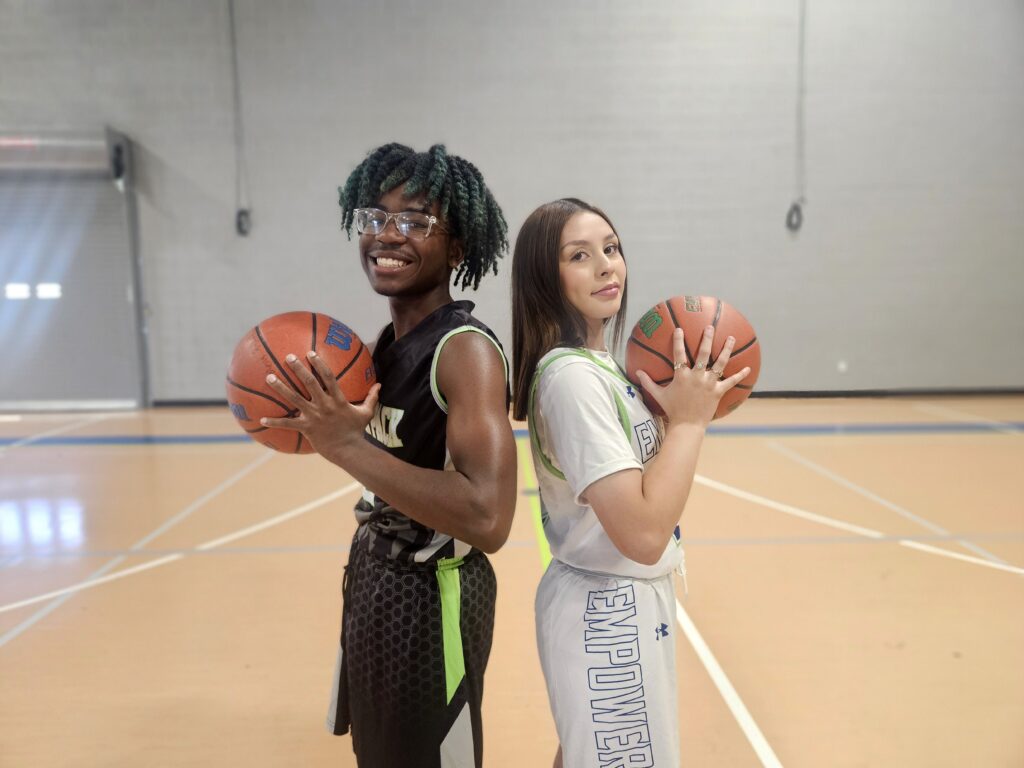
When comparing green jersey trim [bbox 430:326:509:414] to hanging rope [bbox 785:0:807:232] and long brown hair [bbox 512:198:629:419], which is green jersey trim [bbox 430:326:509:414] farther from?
hanging rope [bbox 785:0:807:232]

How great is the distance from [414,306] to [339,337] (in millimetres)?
140

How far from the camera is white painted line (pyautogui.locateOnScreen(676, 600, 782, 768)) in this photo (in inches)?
74.1

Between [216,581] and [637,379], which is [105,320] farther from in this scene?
[637,379]

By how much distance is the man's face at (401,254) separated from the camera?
1.08 metres

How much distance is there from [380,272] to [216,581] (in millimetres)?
2466

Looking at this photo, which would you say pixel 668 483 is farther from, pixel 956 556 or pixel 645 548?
pixel 956 556

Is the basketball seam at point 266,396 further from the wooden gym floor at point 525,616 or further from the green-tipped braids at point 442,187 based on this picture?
the wooden gym floor at point 525,616

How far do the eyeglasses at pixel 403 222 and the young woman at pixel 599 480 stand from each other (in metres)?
0.17

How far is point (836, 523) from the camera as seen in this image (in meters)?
3.64

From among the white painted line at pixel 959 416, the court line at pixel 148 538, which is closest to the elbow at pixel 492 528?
the court line at pixel 148 538

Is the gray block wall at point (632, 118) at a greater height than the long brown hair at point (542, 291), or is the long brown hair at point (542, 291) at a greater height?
the gray block wall at point (632, 118)

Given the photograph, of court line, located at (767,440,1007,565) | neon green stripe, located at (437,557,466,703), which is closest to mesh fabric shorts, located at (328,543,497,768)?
neon green stripe, located at (437,557,466,703)

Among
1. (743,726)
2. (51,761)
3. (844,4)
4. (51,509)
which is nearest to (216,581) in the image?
(51,761)

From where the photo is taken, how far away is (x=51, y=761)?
1883 mm
